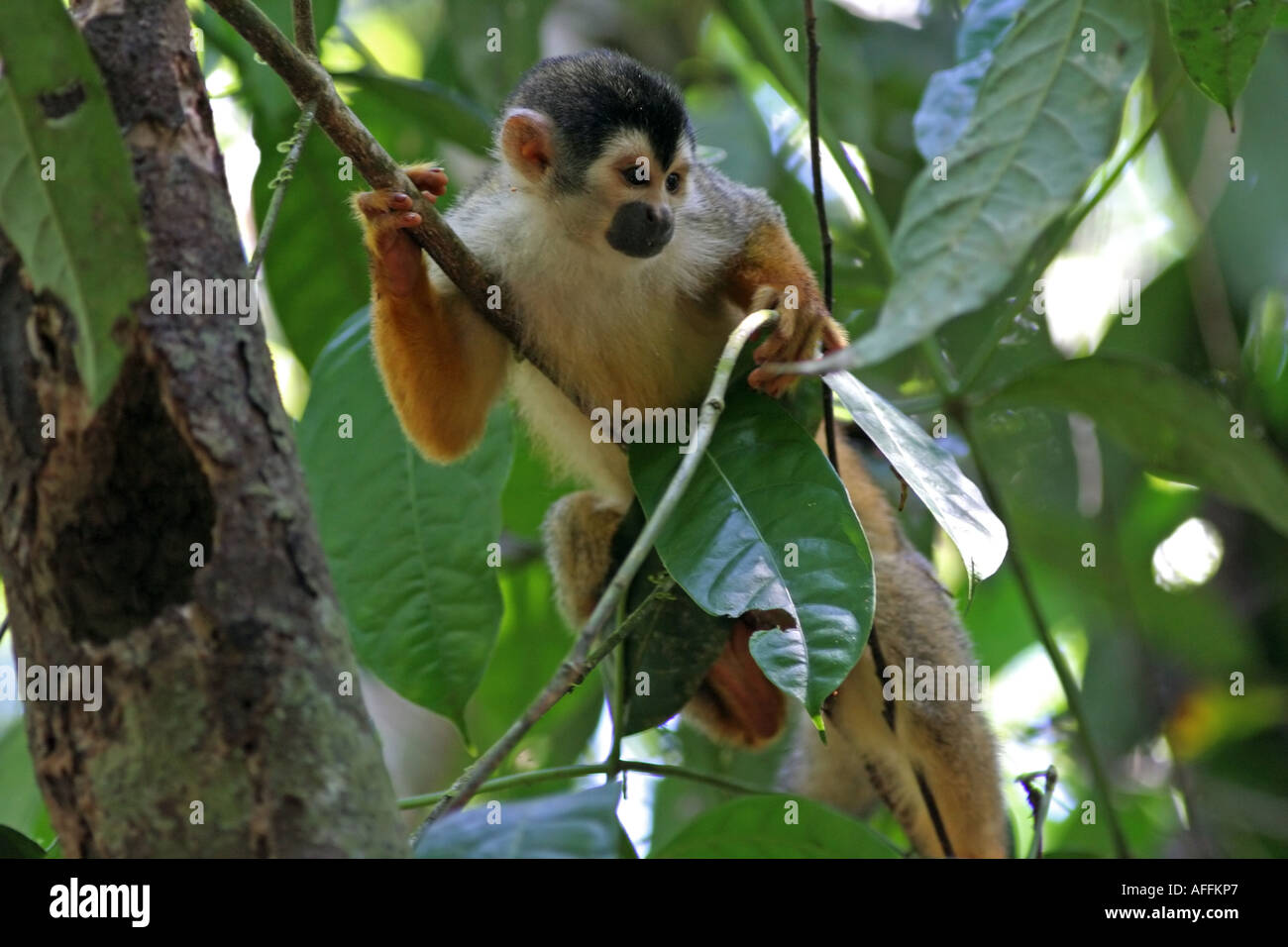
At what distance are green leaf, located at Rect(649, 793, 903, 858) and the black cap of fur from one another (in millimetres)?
1581

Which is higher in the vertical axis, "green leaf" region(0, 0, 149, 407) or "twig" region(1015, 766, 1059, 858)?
"green leaf" region(0, 0, 149, 407)

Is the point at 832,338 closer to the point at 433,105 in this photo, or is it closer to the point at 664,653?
the point at 664,653

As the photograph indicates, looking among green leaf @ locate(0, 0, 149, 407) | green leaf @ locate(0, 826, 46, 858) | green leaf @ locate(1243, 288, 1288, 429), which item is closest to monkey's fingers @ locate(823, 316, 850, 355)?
green leaf @ locate(0, 0, 149, 407)

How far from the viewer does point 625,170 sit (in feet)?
10.1

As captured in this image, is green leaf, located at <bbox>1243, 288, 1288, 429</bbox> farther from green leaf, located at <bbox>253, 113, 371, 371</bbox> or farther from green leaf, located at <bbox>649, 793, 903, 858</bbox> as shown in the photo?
green leaf, located at <bbox>253, 113, 371, 371</bbox>

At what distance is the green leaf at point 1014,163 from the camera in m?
1.48

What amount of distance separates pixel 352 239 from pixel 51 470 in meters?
2.14

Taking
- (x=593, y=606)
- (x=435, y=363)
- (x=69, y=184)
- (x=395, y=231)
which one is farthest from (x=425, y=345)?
(x=69, y=184)

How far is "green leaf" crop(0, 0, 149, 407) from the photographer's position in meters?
1.45

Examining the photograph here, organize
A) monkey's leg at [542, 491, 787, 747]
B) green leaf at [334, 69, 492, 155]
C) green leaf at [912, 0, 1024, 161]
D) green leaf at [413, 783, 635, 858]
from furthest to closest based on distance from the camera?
green leaf at [334, 69, 492, 155], monkey's leg at [542, 491, 787, 747], green leaf at [912, 0, 1024, 161], green leaf at [413, 783, 635, 858]

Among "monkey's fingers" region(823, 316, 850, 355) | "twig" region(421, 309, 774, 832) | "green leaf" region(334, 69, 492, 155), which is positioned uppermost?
"green leaf" region(334, 69, 492, 155)

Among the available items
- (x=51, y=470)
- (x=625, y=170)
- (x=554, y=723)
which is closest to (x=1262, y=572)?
(x=554, y=723)

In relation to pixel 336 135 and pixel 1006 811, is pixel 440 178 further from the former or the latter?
pixel 1006 811

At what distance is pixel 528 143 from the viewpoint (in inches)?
127
